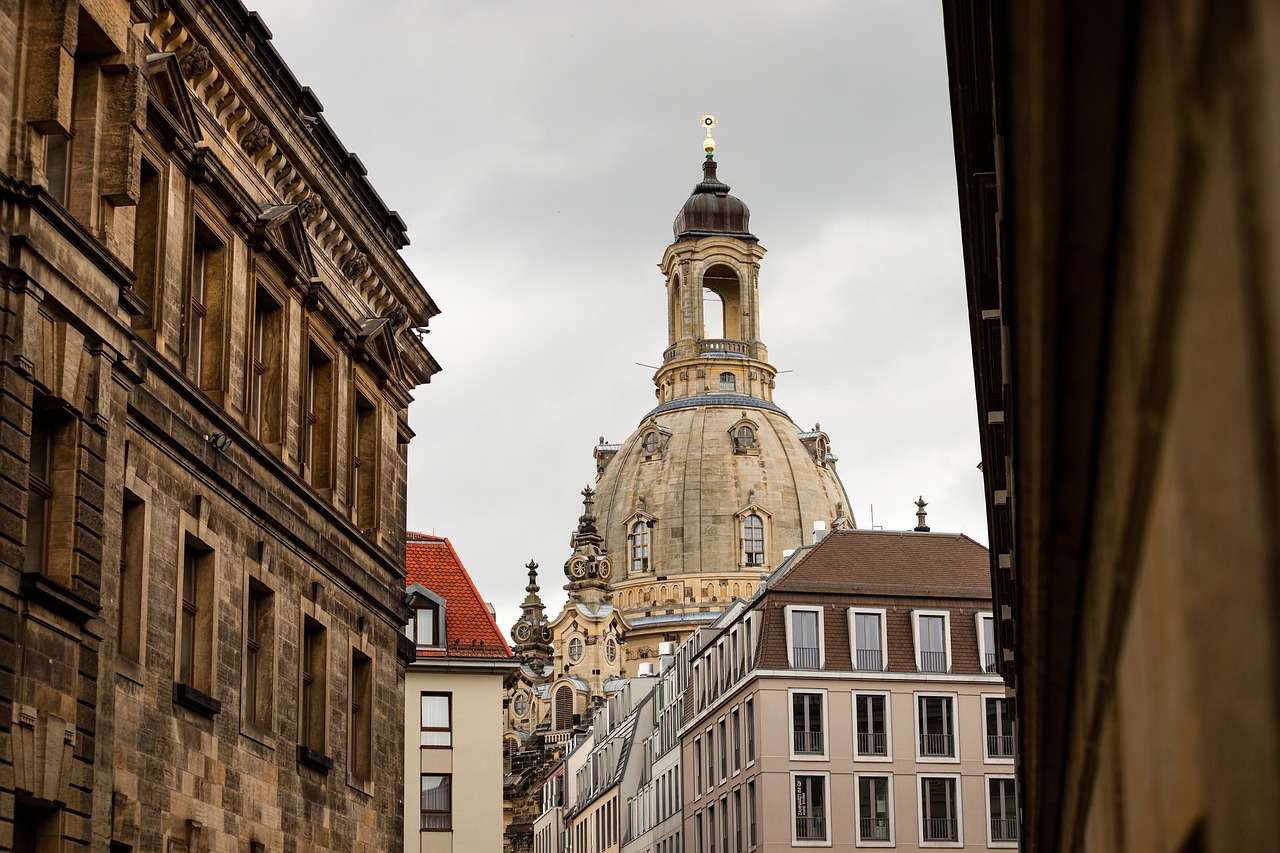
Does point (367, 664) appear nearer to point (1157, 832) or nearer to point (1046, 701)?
point (1046, 701)

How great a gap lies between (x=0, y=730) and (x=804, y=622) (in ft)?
188

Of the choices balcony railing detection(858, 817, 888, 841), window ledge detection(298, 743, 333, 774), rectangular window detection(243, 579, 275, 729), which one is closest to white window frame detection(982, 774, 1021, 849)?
balcony railing detection(858, 817, 888, 841)

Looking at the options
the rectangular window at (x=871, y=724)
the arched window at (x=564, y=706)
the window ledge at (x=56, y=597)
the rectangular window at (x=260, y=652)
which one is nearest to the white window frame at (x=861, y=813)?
the rectangular window at (x=871, y=724)

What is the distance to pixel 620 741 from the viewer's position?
363 ft

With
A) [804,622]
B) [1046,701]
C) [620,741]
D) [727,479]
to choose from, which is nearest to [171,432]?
[1046,701]

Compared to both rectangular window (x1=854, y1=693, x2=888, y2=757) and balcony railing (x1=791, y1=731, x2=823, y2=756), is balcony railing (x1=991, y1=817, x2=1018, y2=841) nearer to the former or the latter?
rectangular window (x1=854, y1=693, x2=888, y2=757)

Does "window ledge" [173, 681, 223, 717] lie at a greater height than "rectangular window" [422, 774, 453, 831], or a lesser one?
lesser

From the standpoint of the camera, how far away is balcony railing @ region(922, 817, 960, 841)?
72000mm

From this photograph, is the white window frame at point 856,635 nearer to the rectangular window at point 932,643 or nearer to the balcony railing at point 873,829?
the rectangular window at point 932,643

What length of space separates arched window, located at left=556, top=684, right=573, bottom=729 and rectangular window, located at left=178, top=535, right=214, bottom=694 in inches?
6274

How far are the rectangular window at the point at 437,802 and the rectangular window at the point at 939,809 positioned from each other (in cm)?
2338

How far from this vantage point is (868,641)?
74500 millimetres

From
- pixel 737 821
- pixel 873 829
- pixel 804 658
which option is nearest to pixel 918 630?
pixel 804 658

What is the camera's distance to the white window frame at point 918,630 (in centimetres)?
7438
